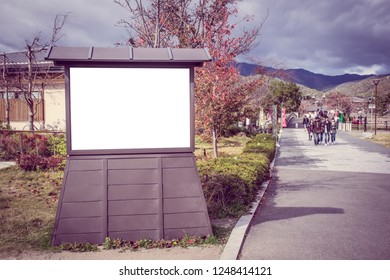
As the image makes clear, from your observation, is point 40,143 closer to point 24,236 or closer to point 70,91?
point 24,236

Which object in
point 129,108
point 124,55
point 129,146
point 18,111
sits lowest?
point 129,146

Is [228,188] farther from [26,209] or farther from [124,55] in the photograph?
[26,209]

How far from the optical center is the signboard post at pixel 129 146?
3988 mm

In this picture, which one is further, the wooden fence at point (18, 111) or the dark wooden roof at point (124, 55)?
the wooden fence at point (18, 111)

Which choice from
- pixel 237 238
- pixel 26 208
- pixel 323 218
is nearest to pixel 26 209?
pixel 26 208

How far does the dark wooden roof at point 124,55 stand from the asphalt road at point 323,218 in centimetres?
249

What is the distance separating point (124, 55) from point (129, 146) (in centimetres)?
109

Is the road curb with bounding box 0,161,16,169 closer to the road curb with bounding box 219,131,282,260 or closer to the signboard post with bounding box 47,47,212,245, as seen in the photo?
the signboard post with bounding box 47,47,212,245

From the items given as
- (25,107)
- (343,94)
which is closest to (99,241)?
(25,107)

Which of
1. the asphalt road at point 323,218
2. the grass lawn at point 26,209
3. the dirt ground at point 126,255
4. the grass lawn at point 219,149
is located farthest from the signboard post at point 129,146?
the grass lawn at point 219,149

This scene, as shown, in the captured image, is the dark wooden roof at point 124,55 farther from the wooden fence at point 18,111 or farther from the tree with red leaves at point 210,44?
the wooden fence at point 18,111

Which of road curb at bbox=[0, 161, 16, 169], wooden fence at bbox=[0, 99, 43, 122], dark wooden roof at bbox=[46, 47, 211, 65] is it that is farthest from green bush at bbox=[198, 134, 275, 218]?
wooden fence at bbox=[0, 99, 43, 122]

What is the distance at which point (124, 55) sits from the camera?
13.0 ft
